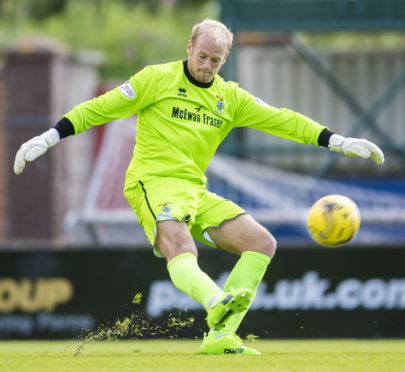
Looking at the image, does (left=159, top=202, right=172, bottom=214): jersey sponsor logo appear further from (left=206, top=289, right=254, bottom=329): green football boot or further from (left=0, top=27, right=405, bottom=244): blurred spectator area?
(left=0, top=27, right=405, bottom=244): blurred spectator area

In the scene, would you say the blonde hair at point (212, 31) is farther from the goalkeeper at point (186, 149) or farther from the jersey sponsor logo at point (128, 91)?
the jersey sponsor logo at point (128, 91)

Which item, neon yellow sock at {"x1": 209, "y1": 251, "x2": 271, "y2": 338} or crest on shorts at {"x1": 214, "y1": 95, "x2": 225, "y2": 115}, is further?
crest on shorts at {"x1": 214, "y1": 95, "x2": 225, "y2": 115}

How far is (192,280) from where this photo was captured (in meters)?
6.75

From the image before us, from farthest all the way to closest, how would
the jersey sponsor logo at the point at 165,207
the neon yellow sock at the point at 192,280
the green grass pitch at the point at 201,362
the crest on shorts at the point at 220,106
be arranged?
the crest on shorts at the point at 220,106 → the jersey sponsor logo at the point at 165,207 → the neon yellow sock at the point at 192,280 → the green grass pitch at the point at 201,362

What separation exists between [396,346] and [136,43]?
20.5 meters

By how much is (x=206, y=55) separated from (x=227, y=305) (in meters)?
1.87

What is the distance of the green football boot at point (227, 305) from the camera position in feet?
20.9

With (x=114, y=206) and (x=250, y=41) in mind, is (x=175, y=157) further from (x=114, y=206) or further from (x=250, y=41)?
(x=250, y=41)

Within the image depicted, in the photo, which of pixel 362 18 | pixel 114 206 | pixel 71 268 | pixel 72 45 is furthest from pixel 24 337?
pixel 72 45

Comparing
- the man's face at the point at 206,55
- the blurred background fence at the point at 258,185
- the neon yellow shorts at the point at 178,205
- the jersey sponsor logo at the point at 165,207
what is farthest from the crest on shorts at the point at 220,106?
the blurred background fence at the point at 258,185

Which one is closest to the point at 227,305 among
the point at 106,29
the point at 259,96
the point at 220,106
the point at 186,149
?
the point at 186,149

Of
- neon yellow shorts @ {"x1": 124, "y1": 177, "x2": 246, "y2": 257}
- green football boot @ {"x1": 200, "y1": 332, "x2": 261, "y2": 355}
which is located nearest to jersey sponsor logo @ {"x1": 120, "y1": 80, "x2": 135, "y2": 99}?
neon yellow shorts @ {"x1": 124, "y1": 177, "x2": 246, "y2": 257}

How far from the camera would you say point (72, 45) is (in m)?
29.5

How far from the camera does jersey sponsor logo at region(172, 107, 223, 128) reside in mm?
7293
